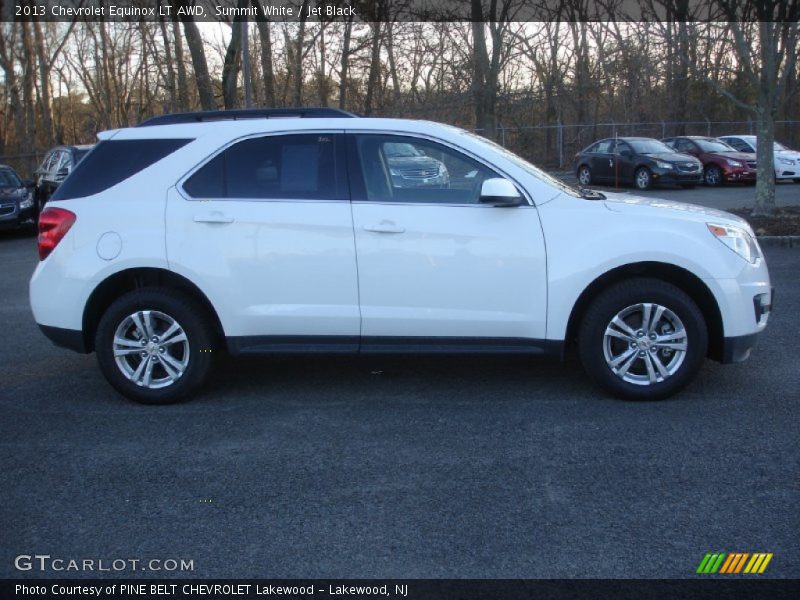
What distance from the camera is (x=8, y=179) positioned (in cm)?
1873

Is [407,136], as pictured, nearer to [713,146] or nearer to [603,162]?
[603,162]

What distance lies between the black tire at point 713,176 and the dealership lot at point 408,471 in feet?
65.8

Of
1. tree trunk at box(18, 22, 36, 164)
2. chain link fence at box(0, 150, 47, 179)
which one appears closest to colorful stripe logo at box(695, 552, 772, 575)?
chain link fence at box(0, 150, 47, 179)

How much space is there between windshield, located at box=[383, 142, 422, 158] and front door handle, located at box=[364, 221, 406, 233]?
544mm

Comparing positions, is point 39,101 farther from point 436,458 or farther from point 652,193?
point 436,458

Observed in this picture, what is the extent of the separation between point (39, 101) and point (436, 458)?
48.2m

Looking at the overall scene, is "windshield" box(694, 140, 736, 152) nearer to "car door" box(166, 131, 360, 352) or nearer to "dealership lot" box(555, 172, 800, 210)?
"dealership lot" box(555, 172, 800, 210)

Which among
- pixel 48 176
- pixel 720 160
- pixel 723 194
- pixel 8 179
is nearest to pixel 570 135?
pixel 720 160

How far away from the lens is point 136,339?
19.4ft

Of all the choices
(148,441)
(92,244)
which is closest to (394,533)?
(148,441)

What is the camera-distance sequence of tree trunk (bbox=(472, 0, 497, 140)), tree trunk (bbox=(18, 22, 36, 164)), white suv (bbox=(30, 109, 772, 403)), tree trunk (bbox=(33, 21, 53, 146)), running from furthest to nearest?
tree trunk (bbox=(33, 21, 53, 146)) → tree trunk (bbox=(18, 22, 36, 164)) → tree trunk (bbox=(472, 0, 497, 140)) → white suv (bbox=(30, 109, 772, 403))

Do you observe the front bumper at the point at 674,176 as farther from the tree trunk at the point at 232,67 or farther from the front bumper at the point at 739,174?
the tree trunk at the point at 232,67

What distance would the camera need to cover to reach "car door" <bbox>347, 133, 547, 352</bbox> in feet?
18.5

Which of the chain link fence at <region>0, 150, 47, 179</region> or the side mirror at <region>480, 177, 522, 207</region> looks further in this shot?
the chain link fence at <region>0, 150, 47, 179</region>
